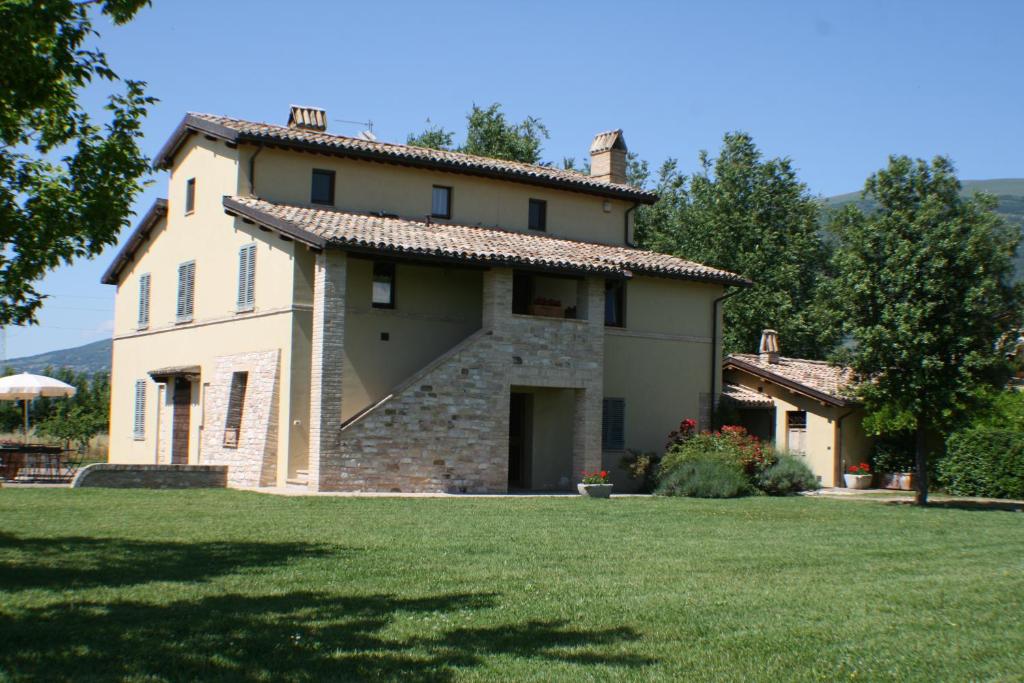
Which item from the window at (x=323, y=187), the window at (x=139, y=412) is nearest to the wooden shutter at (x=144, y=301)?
the window at (x=139, y=412)

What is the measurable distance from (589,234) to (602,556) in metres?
19.3

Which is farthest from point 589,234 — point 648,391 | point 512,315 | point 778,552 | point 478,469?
point 778,552

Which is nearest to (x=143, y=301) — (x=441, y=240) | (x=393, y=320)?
(x=393, y=320)

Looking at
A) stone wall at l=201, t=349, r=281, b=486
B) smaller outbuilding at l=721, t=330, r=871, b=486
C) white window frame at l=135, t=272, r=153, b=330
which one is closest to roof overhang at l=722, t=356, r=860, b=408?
smaller outbuilding at l=721, t=330, r=871, b=486

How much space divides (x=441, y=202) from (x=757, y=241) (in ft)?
74.6

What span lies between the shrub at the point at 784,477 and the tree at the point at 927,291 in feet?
10.8

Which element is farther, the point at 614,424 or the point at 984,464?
the point at 614,424

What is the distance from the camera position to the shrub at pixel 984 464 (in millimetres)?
27734

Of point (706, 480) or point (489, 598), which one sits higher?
point (706, 480)

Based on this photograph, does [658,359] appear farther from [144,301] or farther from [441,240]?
[144,301]

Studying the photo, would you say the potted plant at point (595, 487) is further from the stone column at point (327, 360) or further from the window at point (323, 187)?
the window at point (323, 187)

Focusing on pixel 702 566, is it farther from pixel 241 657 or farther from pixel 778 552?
pixel 241 657

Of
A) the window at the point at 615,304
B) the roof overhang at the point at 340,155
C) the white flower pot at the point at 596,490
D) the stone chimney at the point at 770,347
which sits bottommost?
the white flower pot at the point at 596,490

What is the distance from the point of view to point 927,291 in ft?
73.9
